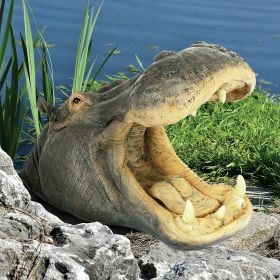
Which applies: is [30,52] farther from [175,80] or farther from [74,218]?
[175,80]

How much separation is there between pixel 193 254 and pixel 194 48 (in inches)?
31.3

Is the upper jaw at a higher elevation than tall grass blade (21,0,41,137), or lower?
higher

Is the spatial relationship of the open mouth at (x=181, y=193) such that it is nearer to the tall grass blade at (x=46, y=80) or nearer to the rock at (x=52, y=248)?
the rock at (x=52, y=248)

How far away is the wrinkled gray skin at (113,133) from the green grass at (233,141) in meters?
1.89

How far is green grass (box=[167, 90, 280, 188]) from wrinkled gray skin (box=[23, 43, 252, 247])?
189cm

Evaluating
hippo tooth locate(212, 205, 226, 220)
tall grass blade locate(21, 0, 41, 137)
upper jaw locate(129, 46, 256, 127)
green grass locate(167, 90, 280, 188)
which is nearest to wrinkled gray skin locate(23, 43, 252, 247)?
upper jaw locate(129, 46, 256, 127)

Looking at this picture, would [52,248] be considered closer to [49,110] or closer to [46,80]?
[49,110]

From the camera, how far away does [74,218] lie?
10.3 feet

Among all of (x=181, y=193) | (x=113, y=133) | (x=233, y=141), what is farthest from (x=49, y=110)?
(x=233, y=141)

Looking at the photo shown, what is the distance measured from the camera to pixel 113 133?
261 centimetres

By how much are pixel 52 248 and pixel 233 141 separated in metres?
3.33

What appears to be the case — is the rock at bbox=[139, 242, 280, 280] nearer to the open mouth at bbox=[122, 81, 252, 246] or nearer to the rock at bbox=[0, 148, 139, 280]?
the open mouth at bbox=[122, 81, 252, 246]

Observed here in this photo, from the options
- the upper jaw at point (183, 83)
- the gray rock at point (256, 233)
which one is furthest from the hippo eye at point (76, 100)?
the gray rock at point (256, 233)

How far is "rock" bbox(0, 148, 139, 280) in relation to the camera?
6.98 feet
